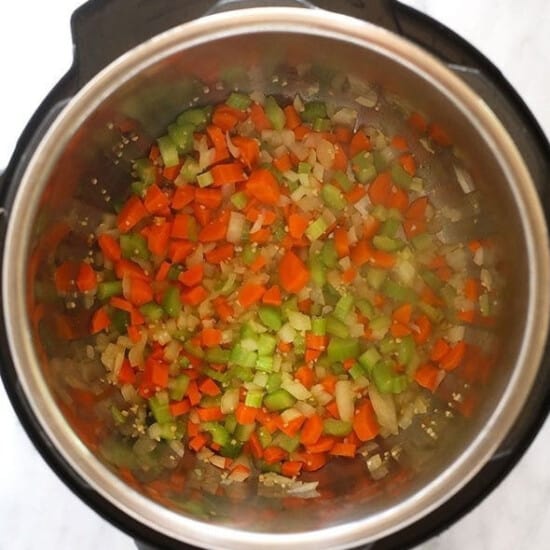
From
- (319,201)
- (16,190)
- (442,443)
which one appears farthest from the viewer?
(319,201)

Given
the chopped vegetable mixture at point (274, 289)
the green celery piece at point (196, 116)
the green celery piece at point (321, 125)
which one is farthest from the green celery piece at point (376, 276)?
the green celery piece at point (196, 116)

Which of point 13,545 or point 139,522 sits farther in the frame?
point 13,545

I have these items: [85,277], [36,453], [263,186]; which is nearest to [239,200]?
[263,186]

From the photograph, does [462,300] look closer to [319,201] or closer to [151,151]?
[319,201]

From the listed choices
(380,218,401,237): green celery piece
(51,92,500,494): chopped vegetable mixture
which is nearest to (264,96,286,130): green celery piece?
(51,92,500,494): chopped vegetable mixture

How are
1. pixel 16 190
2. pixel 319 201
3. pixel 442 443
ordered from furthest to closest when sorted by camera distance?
pixel 319 201 → pixel 442 443 → pixel 16 190

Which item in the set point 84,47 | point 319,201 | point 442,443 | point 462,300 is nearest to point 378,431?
point 442,443

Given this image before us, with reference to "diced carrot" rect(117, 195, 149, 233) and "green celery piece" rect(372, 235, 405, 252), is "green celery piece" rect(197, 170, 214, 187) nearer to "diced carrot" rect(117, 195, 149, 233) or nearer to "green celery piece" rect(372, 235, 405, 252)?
"diced carrot" rect(117, 195, 149, 233)
